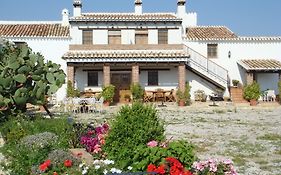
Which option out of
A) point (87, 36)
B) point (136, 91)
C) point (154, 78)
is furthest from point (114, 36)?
point (136, 91)

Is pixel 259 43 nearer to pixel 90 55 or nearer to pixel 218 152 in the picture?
pixel 90 55

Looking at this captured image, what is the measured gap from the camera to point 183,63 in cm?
2888

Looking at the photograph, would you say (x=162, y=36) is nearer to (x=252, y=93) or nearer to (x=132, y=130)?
(x=252, y=93)

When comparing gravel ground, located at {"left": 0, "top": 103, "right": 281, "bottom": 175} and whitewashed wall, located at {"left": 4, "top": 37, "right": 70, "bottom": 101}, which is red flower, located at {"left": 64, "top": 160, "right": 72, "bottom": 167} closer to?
gravel ground, located at {"left": 0, "top": 103, "right": 281, "bottom": 175}

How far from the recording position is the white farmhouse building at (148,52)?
29.0 metres

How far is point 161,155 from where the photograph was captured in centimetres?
639

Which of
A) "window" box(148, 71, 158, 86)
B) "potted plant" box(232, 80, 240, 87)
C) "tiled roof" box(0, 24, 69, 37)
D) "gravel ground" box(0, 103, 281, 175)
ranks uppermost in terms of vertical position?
"tiled roof" box(0, 24, 69, 37)

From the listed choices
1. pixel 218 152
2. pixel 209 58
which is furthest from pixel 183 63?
pixel 218 152

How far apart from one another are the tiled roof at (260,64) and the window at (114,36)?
9674mm

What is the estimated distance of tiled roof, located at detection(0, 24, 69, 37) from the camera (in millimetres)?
30783

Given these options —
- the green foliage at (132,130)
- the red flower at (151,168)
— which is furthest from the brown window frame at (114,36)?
the red flower at (151,168)


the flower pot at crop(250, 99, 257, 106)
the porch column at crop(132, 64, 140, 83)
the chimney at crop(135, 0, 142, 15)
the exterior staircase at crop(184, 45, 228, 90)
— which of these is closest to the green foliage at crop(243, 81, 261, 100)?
the flower pot at crop(250, 99, 257, 106)

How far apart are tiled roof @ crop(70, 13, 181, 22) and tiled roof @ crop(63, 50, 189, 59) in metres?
2.49

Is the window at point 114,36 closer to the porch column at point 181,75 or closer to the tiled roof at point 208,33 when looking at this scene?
the porch column at point 181,75
